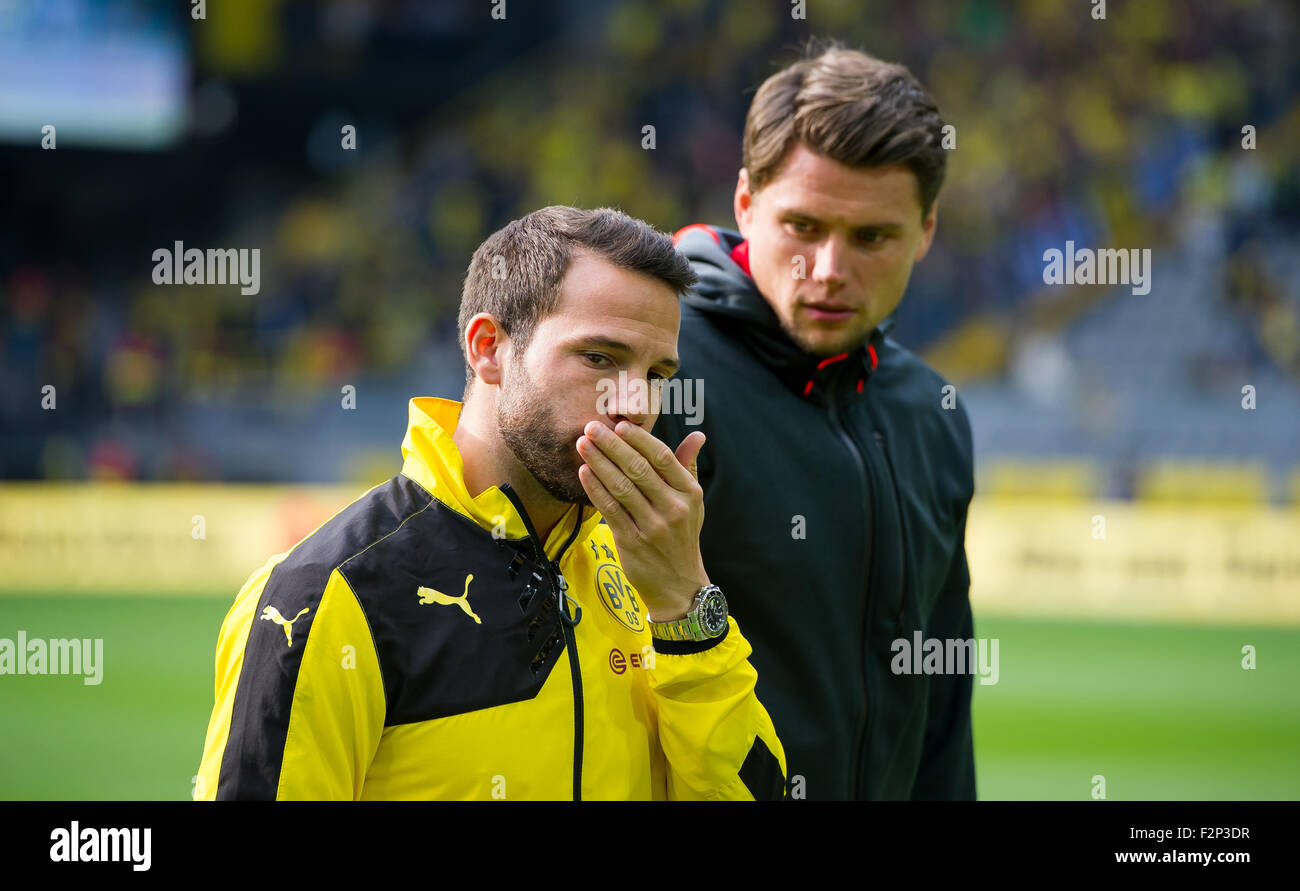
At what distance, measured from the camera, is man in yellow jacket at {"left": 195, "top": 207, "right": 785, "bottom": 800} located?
6.22 feet

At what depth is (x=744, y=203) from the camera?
10.1ft

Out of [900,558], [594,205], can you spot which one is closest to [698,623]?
[900,558]

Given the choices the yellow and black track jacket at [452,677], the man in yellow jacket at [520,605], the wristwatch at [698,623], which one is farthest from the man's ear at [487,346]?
the wristwatch at [698,623]

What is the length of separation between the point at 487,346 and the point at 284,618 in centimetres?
57

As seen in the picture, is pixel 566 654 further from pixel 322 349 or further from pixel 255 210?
pixel 255 210

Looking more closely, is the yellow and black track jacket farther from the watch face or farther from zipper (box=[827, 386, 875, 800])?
zipper (box=[827, 386, 875, 800])

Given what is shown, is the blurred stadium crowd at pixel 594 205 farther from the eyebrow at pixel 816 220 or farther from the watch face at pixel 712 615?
the watch face at pixel 712 615

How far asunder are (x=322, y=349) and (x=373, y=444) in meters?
3.21

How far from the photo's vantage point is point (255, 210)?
2194 centimetres

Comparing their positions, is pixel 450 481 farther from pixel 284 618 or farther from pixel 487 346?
pixel 284 618

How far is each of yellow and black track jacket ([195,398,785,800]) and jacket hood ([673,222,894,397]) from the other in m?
0.87

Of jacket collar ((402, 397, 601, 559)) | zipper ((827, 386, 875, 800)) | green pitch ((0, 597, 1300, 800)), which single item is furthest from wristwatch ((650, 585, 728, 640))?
green pitch ((0, 597, 1300, 800))

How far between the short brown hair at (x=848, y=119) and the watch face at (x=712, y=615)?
1.24 meters
